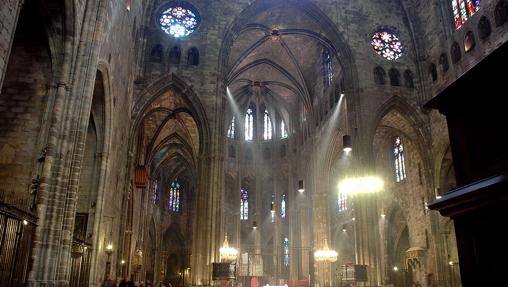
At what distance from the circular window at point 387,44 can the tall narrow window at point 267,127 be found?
728 inches

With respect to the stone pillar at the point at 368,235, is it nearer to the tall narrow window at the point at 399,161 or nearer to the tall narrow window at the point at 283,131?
the tall narrow window at the point at 399,161

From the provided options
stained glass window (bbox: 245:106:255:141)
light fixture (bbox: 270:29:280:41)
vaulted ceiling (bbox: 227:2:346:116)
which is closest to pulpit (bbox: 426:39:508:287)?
vaulted ceiling (bbox: 227:2:346:116)

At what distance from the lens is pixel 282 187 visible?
41875 millimetres

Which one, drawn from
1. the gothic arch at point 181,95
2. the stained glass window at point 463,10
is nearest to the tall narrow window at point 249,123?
the gothic arch at point 181,95

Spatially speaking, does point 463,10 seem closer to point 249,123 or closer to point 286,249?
point 249,123

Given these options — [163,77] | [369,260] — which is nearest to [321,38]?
[163,77]

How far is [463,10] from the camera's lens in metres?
22.5

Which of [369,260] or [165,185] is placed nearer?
[369,260]

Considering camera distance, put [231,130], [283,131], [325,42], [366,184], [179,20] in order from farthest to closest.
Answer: [231,130] → [283,131] → [325,42] → [179,20] → [366,184]

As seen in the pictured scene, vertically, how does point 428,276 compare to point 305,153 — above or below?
below

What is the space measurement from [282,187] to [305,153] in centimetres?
591

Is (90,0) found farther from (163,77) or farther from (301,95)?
(301,95)

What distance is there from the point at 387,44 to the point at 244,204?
23.0 m

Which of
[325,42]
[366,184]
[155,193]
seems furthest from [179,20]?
[155,193]
